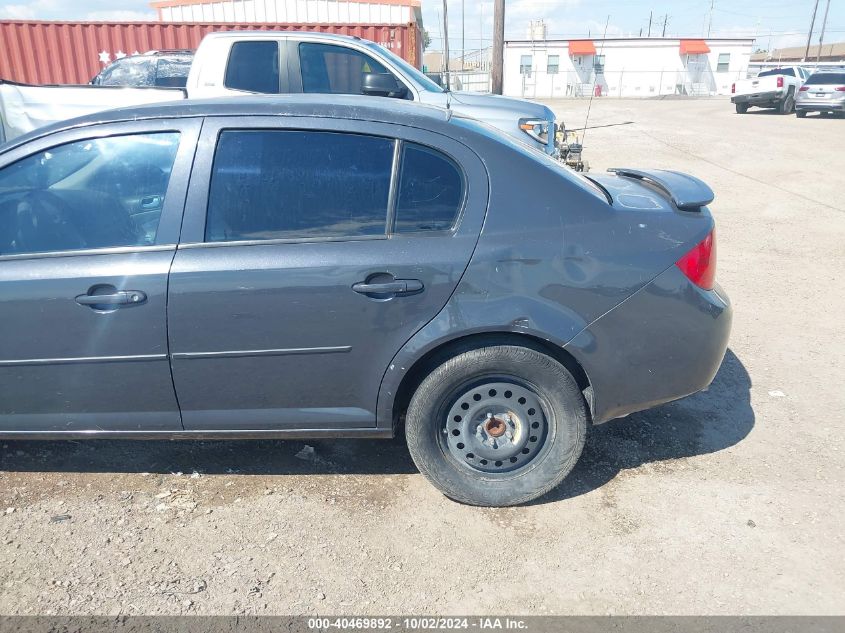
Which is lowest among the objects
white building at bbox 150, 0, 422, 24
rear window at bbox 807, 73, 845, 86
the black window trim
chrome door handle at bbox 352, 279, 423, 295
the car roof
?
rear window at bbox 807, 73, 845, 86

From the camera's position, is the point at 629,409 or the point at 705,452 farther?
the point at 705,452

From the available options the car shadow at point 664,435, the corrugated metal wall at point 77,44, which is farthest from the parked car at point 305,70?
the corrugated metal wall at point 77,44

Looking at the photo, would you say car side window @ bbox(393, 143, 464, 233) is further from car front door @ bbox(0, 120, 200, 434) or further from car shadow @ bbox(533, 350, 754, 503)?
car shadow @ bbox(533, 350, 754, 503)

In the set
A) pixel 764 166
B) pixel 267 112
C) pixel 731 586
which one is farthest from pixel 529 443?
pixel 764 166

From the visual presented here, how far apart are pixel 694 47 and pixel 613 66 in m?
5.99

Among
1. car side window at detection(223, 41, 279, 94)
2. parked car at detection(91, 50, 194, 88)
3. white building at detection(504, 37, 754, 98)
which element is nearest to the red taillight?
car side window at detection(223, 41, 279, 94)

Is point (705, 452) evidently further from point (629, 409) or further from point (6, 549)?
point (6, 549)

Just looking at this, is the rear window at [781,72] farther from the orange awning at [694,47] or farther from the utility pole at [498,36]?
the orange awning at [694,47]

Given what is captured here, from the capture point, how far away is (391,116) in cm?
301

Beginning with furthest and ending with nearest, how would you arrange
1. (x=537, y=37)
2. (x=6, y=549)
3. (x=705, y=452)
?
(x=537, y=37) → (x=705, y=452) → (x=6, y=549)

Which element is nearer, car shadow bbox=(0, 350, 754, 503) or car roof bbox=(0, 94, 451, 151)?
car roof bbox=(0, 94, 451, 151)

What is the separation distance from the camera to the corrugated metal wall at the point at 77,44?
15.6 m

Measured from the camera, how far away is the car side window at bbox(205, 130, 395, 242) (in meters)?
2.96

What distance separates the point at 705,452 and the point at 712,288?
97 centimetres
